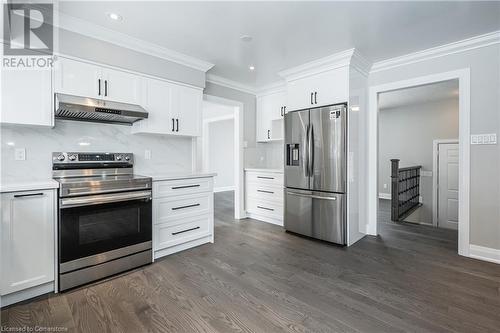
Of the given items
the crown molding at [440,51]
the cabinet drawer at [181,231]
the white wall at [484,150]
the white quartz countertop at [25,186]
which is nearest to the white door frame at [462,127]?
the white wall at [484,150]

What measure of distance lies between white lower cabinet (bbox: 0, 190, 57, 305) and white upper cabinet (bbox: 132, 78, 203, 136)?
1292 millimetres

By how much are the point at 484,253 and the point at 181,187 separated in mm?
3585

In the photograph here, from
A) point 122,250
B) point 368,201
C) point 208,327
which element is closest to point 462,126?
point 368,201

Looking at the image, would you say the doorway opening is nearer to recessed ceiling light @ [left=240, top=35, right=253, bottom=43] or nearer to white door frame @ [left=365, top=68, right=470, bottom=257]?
white door frame @ [left=365, top=68, right=470, bottom=257]

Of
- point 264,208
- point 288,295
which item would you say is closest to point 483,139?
point 288,295

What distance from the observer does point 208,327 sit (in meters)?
1.72

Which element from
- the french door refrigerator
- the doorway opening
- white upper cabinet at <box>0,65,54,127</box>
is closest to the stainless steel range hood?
white upper cabinet at <box>0,65,54,127</box>

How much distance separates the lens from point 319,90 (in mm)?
3438

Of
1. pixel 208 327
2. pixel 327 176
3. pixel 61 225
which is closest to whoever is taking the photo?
pixel 208 327

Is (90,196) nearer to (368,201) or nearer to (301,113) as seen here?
(301,113)

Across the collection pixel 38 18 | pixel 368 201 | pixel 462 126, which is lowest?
pixel 368 201

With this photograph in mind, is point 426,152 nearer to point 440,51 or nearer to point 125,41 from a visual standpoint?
point 440,51

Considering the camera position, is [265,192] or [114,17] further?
[265,192]

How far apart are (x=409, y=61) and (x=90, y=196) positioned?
4069 millimetres
